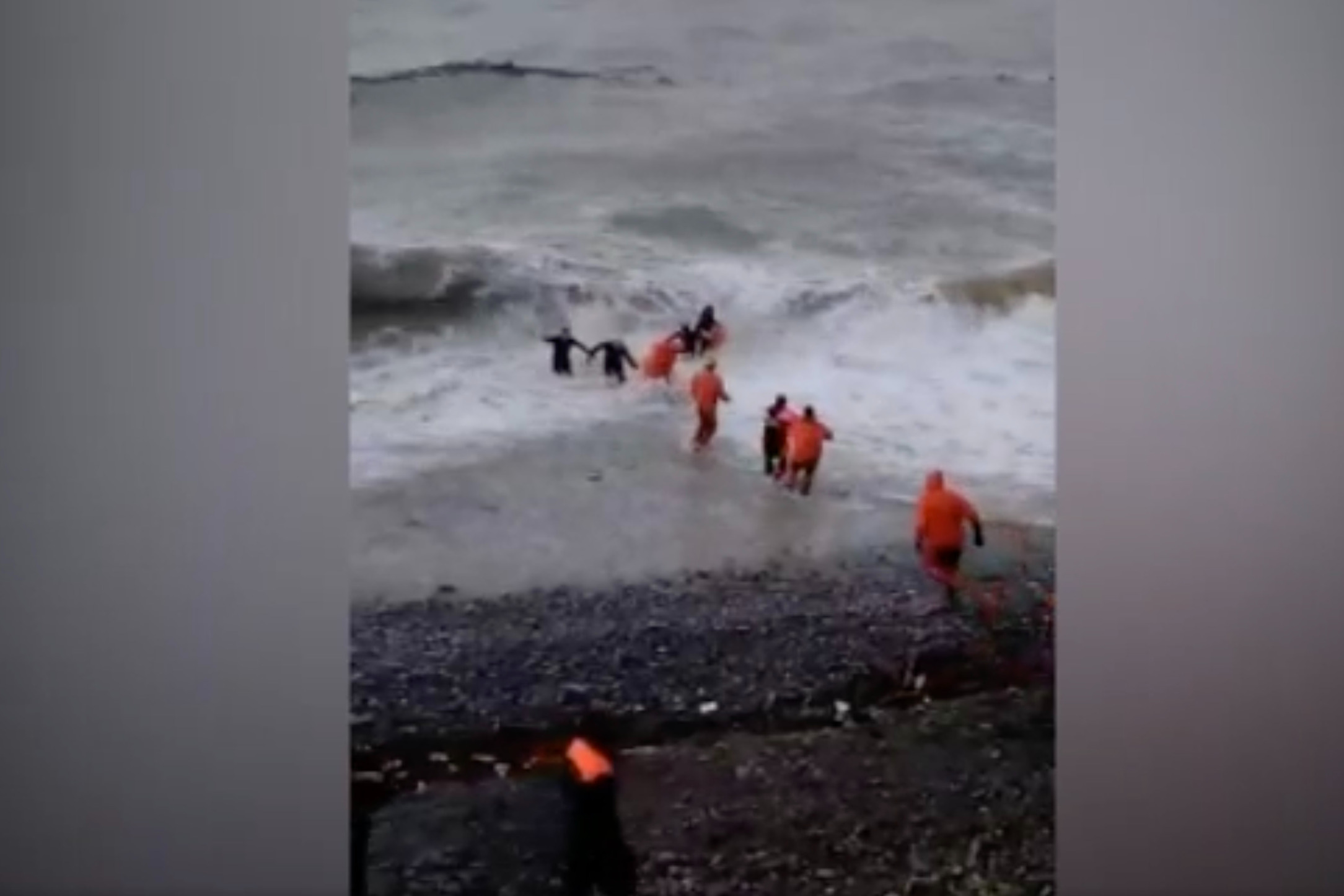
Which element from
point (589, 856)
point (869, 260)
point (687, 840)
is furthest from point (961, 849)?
point (869, 260)

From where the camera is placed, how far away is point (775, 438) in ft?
5.31

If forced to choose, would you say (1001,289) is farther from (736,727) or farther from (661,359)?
(736,727)

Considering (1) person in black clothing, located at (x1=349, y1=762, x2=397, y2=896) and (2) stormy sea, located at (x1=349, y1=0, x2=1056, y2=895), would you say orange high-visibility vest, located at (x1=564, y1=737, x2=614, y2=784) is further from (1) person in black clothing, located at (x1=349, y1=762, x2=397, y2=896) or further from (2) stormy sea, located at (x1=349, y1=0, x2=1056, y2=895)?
(1) person in black clothing, located at (x1=349, y1=762, x2=397, y2=896)

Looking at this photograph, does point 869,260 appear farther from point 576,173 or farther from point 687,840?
point 687,840

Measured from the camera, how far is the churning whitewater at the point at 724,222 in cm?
155

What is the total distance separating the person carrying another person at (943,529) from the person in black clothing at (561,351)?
0.46 meters

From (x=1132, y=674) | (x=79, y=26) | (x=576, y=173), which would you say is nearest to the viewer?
(x=79, y=26)

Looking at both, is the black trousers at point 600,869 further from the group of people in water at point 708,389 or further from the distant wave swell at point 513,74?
the distant wave swell at point 513,74

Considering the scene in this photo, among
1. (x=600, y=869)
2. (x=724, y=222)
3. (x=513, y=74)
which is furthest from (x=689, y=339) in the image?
(x=600, y=869)

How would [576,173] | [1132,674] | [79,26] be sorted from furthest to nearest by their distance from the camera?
1. [1132,674]
2. [576,173]
3. [79,26]

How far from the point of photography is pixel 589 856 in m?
1.56

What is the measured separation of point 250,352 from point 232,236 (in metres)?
0.13

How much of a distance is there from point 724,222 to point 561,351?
0.82 feet

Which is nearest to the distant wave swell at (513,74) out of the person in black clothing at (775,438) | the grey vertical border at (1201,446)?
the person in black clothing at (775,438)
